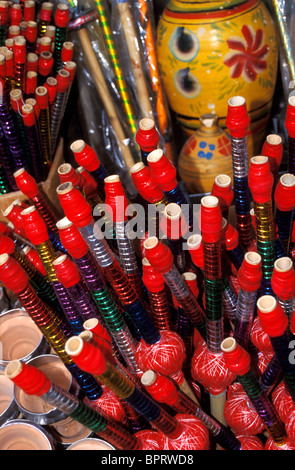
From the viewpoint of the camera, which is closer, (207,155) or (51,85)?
(51,85)

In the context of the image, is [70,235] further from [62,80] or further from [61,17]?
[61,17]

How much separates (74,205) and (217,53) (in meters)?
0.95

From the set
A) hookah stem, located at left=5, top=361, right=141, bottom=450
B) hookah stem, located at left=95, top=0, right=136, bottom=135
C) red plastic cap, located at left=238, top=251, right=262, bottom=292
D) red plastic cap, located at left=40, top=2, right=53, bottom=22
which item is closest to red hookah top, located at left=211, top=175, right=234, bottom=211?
red plastic cap, located at left=238, top=251, right=262, bottom=292

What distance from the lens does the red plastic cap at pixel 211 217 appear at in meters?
0.61

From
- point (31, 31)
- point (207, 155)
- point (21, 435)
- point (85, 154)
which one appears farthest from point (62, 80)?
point (21, 435)

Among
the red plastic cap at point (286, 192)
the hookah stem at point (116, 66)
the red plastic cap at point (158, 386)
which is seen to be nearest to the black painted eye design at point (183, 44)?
the hookah stem at point (116, 66)

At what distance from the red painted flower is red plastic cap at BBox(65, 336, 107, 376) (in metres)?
1.07

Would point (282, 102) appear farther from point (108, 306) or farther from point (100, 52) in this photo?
point (108, 306)

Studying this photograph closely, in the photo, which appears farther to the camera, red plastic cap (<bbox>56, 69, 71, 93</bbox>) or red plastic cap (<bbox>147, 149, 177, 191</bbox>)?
red plastic cap (<bbox>56, 69, 71, 93</bbox>)

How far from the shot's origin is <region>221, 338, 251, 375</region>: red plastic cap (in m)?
0.59

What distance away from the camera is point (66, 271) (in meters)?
0.65

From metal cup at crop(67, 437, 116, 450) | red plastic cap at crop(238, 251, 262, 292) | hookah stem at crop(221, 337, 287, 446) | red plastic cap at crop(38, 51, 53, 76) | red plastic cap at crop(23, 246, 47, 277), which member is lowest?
metal cup at crop(67, 437, 116, 450)

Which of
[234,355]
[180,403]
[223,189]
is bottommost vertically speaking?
[180,403]

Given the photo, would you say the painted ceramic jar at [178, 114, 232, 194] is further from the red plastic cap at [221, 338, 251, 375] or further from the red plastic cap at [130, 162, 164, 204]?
the red plastic cap at [221, 338, 251, 375]
